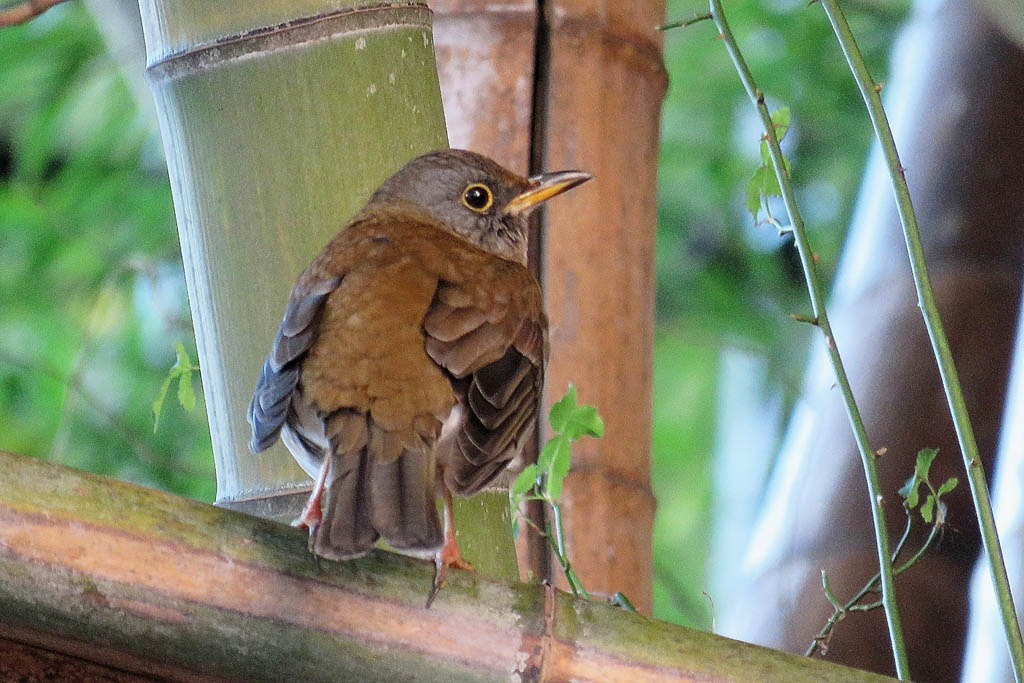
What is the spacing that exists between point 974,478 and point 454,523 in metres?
0.74

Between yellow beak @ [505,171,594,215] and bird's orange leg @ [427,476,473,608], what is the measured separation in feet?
2.43

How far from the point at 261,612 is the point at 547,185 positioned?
130 cm

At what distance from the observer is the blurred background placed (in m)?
4.32

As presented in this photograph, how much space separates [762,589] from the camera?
3201mm

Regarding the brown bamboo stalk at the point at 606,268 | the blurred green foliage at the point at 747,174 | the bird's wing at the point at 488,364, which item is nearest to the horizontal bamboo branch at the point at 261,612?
the bird's wing at the point at 488,364

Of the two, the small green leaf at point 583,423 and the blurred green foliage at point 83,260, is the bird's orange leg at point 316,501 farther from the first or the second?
the blurred green foliage at point 83,260

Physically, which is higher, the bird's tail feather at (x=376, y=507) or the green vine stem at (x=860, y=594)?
the bird's tail feather at (x=376, y=507)

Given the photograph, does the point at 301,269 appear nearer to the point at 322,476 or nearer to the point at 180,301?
the point at 322,476

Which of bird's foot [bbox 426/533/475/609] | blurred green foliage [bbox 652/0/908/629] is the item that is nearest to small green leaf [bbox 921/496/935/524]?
bird's foot [bbox 426/533/475/609]

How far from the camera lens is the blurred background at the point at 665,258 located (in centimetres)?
432

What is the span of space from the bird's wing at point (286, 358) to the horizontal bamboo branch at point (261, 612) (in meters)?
0.33

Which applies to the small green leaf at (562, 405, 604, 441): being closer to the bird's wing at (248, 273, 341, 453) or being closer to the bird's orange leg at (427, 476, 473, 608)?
the bird's orange leg at (427, 476, 473, 608)

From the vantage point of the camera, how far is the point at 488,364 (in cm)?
209

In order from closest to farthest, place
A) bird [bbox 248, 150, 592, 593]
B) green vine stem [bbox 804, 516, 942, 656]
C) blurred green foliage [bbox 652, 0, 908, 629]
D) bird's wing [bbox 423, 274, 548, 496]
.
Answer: bird [bbox 248, 150, 592, 593], bird's wing [bbox 423, 274, 548, 496], green vine stem [bbox 804, 516, 942, 656], blurred green foliage [bbox 652, 0, 908, 629]
